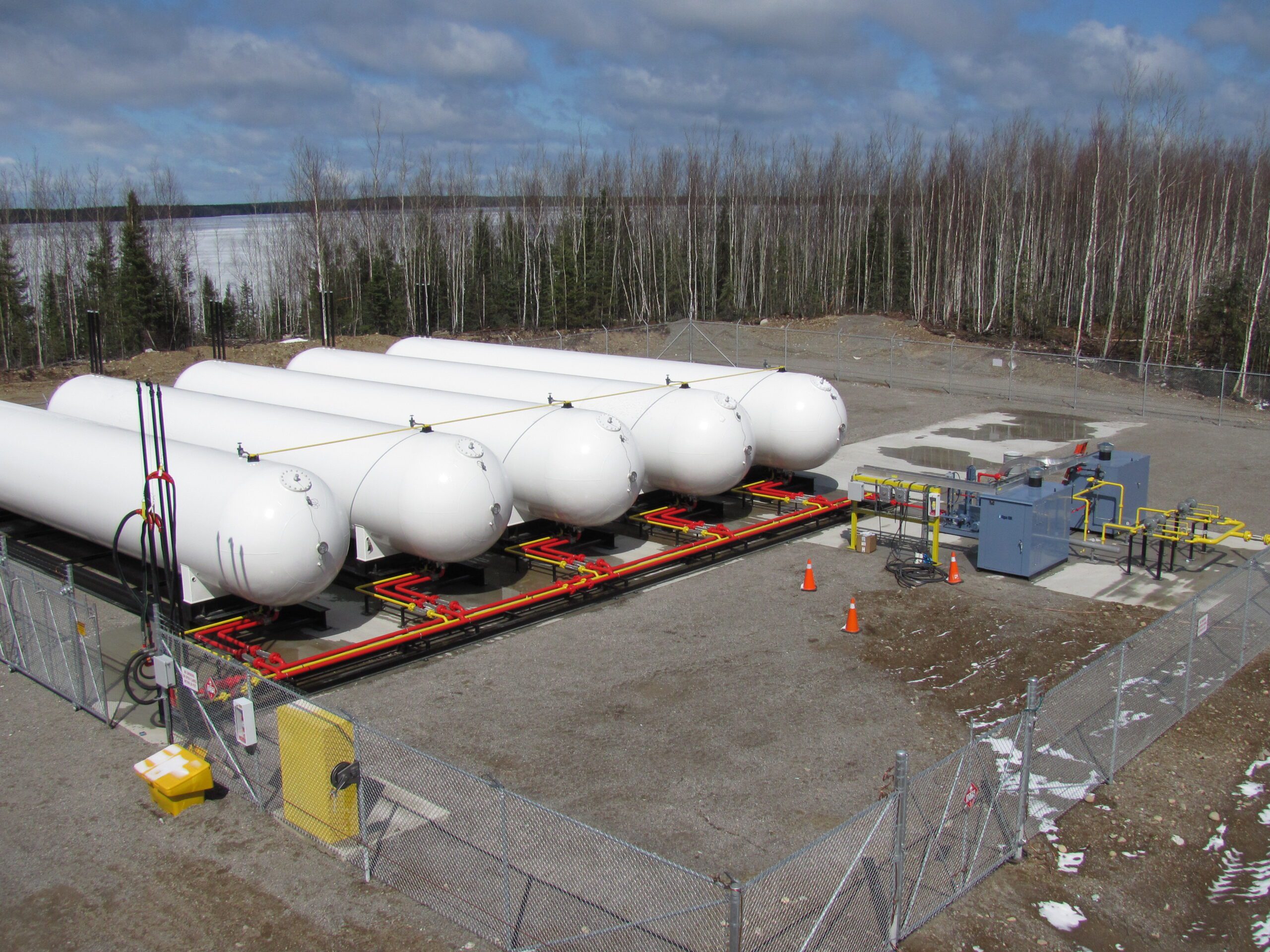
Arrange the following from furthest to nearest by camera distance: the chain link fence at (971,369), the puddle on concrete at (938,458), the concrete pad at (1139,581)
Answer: the chain link fence at (971,369), the puddle on concrete at (938,458), the concrete pad at (1139,581)

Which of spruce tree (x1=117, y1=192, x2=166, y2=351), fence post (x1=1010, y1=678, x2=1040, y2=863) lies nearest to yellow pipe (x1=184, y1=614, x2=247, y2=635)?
fence post (x1=1010, y1=678, x2=1040, y2=863)

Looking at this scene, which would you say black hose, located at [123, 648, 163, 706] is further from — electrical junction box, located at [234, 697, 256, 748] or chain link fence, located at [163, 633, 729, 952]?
electrical junction box, located at [234, 697, 256, 748]

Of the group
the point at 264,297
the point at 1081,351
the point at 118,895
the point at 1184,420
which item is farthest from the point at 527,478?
the point at 264,297

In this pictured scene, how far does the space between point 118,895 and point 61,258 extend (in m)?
52.0

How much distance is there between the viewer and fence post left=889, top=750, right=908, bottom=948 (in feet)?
22.0

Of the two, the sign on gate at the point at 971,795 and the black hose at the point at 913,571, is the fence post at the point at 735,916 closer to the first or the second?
the sign on gate at the point at 971,795

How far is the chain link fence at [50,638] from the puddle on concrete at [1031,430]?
19949mm

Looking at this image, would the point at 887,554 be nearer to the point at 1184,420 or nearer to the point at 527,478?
A: the point at 527,478

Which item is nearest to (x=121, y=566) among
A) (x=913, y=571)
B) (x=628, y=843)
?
(x=628, y=843)

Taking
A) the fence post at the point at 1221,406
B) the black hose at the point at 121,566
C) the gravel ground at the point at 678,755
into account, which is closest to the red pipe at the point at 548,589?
the gravel ground at the point at 678,755

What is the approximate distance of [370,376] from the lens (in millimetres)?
20766

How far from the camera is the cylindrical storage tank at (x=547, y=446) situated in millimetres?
14348

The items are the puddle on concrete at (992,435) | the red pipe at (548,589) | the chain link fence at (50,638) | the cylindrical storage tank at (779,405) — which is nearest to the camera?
the chain link fence at (50,638)

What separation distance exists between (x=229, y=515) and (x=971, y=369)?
95.0 ft
